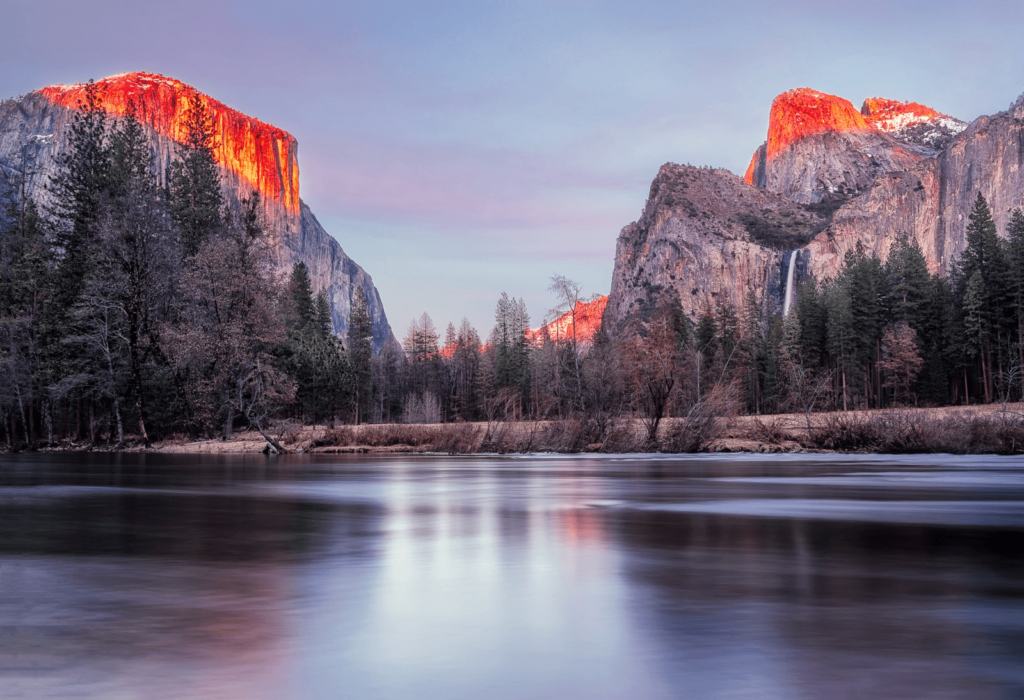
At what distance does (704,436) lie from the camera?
33.0m

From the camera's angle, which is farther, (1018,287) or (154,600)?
(1018,287)

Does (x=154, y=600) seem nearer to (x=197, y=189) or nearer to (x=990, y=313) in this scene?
(x=197, y=189)

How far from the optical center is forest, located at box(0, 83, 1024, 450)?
117 feet

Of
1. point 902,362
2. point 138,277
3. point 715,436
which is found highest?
point 138,277

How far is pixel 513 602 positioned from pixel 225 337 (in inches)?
1500

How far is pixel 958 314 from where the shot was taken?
91688mm

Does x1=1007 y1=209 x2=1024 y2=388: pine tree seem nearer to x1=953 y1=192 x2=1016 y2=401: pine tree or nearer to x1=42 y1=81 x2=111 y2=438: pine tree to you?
x1=953 y1=192 x2=1016 y2=401: pine tree

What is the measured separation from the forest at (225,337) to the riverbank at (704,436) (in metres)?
0.41

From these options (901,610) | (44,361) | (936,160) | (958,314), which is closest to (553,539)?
(901,610)

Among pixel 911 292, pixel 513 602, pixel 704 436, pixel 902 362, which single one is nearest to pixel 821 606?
pixel 513 602

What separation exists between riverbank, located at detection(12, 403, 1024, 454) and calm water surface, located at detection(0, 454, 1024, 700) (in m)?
18.7

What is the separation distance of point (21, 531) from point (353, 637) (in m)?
6.48

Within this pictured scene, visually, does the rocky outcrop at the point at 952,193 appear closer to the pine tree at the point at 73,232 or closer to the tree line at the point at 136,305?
the tree line at the point at 136,305

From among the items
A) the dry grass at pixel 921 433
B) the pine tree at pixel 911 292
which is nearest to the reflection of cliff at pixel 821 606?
the dry grass at pixel 921 433
